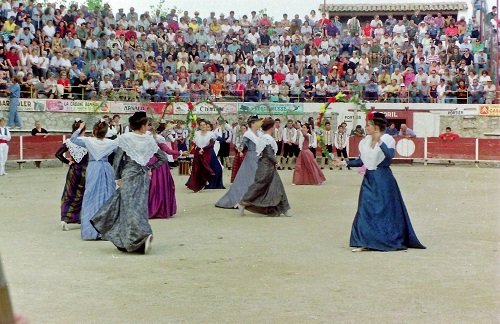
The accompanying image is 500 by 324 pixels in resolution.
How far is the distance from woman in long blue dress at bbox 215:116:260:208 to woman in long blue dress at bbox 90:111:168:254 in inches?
161

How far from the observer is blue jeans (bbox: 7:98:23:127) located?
71.7ft

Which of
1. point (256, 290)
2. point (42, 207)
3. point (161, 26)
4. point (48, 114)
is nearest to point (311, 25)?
point (161, 26)

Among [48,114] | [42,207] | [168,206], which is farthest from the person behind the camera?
[48,114]

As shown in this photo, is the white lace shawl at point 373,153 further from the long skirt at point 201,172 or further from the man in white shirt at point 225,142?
the man in white shirt at point 225,142

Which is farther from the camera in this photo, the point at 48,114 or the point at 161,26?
the point at 161,26

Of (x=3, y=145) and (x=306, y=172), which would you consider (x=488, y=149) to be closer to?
(x=306, y=172)

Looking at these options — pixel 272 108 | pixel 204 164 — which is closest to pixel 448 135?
pixel 272 108

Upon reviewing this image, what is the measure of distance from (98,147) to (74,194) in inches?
34.5

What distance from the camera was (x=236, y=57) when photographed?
89.6 ft

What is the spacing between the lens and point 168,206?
11.5 meters

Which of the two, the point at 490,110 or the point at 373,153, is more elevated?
the point at 490,110

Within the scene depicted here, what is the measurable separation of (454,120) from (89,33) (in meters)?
11.7

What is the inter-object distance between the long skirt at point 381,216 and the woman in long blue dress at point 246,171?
4.38 metres

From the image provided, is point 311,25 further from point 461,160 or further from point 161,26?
point 461,160
